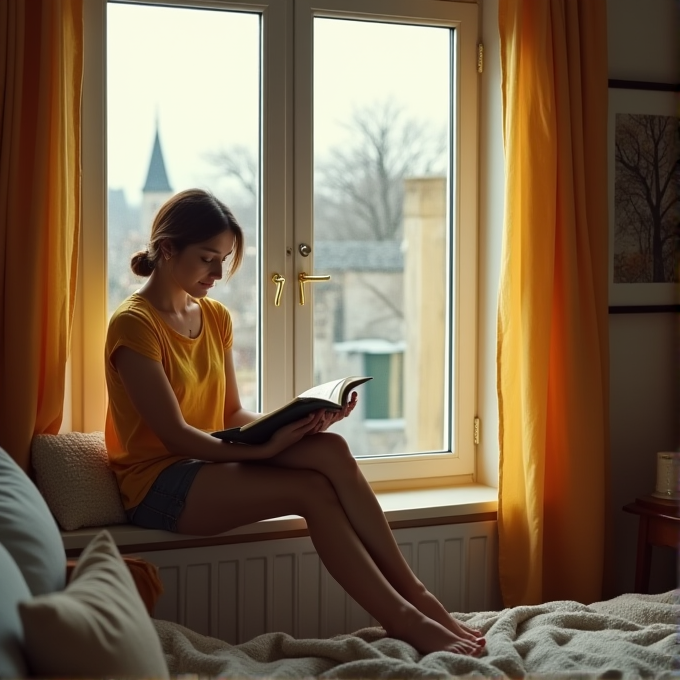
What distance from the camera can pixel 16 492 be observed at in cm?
147

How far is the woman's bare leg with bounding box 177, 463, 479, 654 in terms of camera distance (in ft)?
7.26

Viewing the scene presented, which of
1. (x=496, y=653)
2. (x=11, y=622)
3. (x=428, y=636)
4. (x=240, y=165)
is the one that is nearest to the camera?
(x=11, y=622)

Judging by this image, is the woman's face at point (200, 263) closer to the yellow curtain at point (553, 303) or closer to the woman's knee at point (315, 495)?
the woman's knee at point (315, 495)

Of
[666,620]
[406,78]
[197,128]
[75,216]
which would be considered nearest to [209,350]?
[75,216]

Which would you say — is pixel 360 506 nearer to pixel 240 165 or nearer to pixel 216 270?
pixel 216 270

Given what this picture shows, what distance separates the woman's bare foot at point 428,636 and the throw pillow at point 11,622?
1102mm

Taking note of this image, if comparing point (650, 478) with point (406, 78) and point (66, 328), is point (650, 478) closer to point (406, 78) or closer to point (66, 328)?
point (406, 78)

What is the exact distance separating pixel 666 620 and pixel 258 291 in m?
1.49

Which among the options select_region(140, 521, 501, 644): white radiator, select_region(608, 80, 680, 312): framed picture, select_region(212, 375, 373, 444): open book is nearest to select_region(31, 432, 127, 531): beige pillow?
select_region(140, 521, 501, 644): white radiator

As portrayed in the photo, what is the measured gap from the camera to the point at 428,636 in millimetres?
2094

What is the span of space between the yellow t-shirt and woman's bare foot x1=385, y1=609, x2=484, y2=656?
75cm

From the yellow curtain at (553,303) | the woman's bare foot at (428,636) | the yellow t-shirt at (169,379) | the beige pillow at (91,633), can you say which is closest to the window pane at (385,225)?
the yellow curtain at (553,303)

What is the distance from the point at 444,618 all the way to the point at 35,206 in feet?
4.76

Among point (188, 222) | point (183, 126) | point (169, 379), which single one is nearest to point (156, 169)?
point (183, 126)
